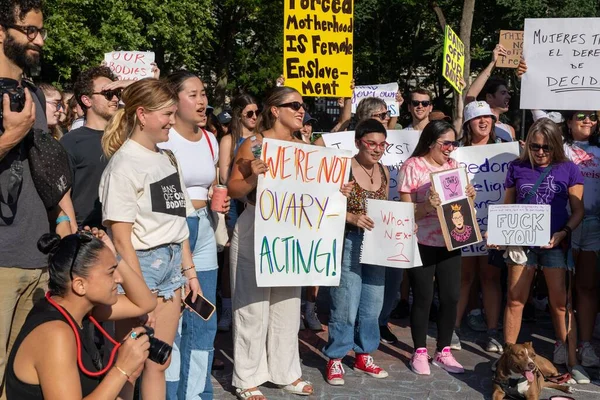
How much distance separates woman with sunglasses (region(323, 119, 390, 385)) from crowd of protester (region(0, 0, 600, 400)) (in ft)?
0.04

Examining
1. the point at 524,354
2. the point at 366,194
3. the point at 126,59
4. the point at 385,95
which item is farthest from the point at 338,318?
the point at 126,59

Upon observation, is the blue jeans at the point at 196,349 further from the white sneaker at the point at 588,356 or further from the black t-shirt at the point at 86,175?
the white sneaker at the point at 588,356

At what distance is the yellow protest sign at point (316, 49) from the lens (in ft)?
24.4

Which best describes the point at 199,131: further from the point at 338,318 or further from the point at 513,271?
the point at 513,271

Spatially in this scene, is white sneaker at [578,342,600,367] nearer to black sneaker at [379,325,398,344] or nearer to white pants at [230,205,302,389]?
black sneaker at [379,325,398,344]

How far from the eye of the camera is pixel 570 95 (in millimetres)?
6707

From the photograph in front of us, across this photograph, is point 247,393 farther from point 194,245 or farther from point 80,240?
point 80,240

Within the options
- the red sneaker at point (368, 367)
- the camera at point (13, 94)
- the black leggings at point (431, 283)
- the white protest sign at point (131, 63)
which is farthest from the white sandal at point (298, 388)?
the white protest sign at point (131, 63)

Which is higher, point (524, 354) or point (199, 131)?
point (199, 131)

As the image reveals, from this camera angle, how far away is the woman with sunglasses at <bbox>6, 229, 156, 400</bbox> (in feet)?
10.4

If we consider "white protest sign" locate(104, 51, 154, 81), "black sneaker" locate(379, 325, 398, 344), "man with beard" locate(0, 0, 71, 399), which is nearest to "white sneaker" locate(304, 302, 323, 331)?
"black sneaker" locate(379, 325, 398, 344)

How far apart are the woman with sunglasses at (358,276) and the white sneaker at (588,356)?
1.54 metres

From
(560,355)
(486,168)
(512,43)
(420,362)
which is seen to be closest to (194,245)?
(420,362)

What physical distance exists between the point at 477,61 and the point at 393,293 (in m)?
24.2
